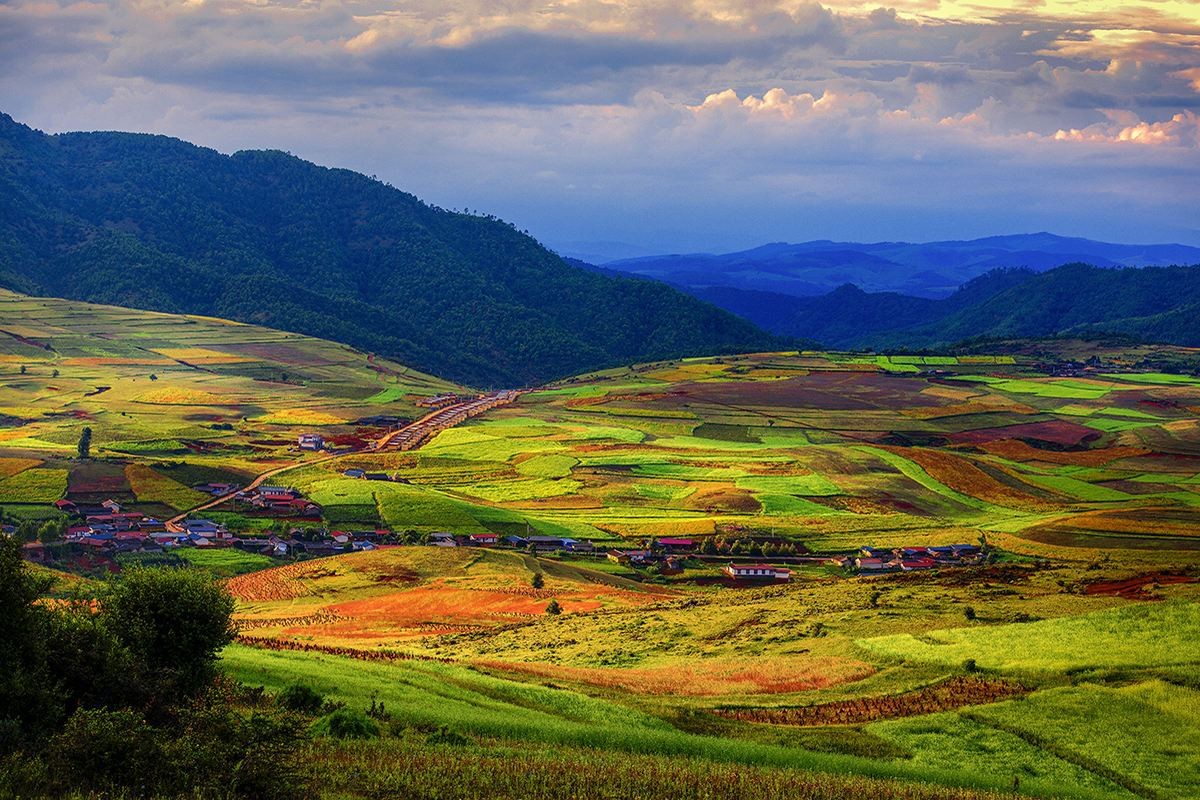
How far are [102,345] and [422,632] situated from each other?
465 feet

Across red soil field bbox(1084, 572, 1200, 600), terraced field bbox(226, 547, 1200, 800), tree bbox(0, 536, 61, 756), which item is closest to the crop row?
terraced field bbox(226, 547, 1200, 800)

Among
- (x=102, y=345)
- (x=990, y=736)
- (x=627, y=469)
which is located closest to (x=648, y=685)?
(x=990, y=736)

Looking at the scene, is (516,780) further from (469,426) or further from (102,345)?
(102,345)

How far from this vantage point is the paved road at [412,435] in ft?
324

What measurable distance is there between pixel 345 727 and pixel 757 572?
183 ft

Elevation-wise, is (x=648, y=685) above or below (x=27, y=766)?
below

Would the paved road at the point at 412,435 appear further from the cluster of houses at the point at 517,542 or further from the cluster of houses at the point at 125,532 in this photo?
the cluster of houses at the point at 517,542

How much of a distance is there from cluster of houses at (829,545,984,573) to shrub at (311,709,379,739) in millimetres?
59211

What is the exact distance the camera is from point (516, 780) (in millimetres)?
24281

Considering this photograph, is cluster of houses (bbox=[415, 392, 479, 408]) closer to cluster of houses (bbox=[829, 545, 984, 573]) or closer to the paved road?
the paved road

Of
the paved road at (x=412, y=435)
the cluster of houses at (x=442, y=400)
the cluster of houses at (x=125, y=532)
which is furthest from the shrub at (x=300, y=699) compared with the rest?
the cluster of houses at (x=442, y=400)

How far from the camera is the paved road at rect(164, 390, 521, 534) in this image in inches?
3883

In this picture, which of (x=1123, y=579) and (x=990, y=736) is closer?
(x=990, y=736)

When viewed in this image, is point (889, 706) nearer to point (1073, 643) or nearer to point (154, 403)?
point (1073, 643)
